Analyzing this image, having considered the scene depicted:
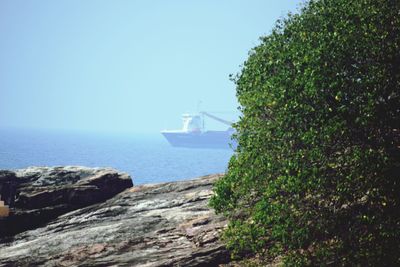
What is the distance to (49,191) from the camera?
31.3 metres

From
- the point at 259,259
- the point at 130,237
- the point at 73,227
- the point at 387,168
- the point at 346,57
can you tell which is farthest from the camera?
the point at 73,227

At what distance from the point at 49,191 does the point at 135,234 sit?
A: 399 inches

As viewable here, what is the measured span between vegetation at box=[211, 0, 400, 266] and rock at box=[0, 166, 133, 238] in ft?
54.3

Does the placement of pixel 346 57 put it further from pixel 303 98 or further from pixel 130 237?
pixel 130 237

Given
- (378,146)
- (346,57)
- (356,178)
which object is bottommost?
(356,178)

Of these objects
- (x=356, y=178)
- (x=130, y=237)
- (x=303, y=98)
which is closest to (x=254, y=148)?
(x=303, y=98)

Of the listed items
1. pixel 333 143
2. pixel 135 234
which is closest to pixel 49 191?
pixel 135 234

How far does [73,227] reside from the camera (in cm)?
2738

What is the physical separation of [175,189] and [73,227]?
22.5 feet

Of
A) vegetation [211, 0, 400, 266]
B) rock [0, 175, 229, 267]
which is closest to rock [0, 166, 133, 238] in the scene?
rock [0, 175, 229, 267]

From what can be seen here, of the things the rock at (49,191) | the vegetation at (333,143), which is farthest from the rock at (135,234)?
the vegetation at (333,143)

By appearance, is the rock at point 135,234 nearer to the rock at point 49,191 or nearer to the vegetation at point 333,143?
the rock at point 49,191

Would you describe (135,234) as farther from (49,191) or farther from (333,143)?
(333,143)

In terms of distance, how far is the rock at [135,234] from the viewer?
2138 centimetres
